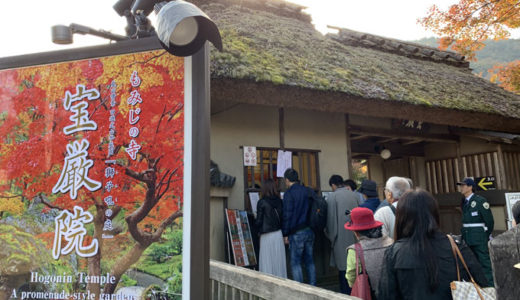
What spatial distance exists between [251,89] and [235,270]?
8.70ft

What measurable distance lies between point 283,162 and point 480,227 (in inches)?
123

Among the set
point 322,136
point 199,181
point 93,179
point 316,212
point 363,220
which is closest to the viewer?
point 199,181

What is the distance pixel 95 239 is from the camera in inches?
68.6

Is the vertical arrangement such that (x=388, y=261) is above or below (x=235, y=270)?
above

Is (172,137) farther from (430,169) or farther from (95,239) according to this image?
(430,169)

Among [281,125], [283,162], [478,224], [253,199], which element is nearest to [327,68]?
[281,125]

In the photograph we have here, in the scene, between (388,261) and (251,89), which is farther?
(251,89)

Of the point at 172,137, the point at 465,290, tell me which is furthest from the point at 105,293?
the point at 465,290

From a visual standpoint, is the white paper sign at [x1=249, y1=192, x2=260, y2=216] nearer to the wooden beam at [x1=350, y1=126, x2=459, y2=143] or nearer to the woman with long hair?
the wooden beam at [x1=350, y1=126, x2=459, y2=143]

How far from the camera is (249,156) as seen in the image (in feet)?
18.6

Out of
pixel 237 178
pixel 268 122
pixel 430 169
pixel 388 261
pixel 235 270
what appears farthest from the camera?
pixel 430 169

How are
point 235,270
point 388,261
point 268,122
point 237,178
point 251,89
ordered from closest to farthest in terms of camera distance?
point 388,261 → point 235,270 → point 251,89 → point 237,178 → point 268,122

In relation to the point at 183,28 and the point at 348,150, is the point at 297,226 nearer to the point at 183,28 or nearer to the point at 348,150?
the point at 348,150

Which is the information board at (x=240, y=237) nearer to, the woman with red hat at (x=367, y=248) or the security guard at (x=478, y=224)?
the woman with red hat at (x=367, y=248)
